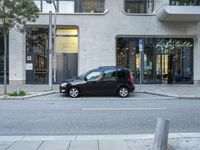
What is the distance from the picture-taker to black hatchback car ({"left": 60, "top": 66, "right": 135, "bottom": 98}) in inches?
862

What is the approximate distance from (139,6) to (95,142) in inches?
919

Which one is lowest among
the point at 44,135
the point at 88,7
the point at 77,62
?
the point at 44,135

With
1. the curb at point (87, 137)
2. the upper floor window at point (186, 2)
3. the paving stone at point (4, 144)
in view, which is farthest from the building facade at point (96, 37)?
the paving stone at point (4, 144)

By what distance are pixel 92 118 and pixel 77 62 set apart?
691 inches

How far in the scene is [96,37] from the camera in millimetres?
30484

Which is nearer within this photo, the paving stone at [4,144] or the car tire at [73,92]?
the paving stone at [4,144]

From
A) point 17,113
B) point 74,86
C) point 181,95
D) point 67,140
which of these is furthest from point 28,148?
point 181,95

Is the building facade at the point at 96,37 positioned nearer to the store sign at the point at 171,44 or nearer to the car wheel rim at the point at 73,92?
the store sign at the point at 171,44

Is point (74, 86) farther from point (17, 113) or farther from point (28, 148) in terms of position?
point (28, 148)

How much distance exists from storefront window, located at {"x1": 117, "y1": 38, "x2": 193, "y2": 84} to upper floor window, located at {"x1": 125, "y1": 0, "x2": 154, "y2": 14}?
7.04 feet

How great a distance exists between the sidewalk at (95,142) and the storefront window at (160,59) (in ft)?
70.0

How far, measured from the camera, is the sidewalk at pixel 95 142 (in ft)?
27.7

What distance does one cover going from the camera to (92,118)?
1346 centimetres

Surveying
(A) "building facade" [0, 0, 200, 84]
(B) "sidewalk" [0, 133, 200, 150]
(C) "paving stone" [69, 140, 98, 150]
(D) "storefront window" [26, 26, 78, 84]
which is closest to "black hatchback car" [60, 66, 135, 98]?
(A) "building facade" [0, 0, 200, 84]
